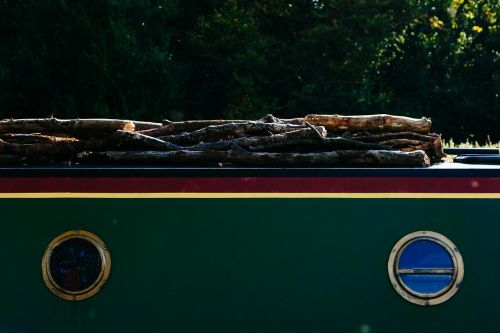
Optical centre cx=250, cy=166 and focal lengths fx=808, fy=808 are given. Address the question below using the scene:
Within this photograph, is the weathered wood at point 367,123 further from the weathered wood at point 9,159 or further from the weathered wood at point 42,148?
the weathered wood at point 9,159

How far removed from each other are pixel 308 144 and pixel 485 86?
17.8m

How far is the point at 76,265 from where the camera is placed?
2963mm

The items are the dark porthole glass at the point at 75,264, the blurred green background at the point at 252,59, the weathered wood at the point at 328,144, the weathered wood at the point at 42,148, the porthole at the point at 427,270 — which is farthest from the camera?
the blurred green background at the point at 252,59

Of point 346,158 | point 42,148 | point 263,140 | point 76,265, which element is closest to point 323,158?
point 346,158

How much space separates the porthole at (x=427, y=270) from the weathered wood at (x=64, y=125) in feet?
4.08

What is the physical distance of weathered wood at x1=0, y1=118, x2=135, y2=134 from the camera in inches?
129

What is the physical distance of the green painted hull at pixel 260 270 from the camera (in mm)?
2865

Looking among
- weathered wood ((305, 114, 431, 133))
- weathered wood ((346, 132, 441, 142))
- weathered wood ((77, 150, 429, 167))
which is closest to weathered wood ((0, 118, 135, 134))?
weathered wood ((77, 150, 429, 167))

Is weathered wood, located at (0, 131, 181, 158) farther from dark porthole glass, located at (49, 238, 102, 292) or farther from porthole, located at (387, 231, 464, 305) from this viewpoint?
porthole, located at (387, 231, 464, 305)

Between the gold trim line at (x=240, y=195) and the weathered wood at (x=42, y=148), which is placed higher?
the weathered wood at (x=42, y=148)

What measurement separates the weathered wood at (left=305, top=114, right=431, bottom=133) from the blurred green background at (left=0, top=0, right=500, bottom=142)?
1320 cm

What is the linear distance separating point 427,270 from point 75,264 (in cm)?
127

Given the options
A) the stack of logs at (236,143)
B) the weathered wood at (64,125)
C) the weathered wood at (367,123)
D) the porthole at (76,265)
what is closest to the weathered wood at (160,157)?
the stack of logs at (236,143)

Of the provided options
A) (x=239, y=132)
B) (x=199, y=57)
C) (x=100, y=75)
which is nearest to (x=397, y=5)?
(x=199, y=57)
